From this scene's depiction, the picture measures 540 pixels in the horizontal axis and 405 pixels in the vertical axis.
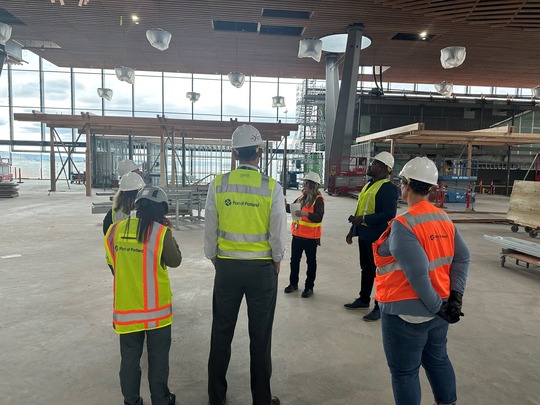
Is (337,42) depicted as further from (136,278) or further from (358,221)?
(136,278)

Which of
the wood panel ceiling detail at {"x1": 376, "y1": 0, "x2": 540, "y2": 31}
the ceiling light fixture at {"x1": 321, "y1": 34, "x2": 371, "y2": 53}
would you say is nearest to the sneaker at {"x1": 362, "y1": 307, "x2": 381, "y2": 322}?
the wood panel ceiling detail at {"x1": 376, "y1": 0, "x2": 540, "y2": 31}

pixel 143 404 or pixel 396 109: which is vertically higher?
pixel 396 109

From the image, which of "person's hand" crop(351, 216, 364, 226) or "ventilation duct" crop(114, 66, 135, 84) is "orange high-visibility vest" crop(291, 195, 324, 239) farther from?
"ventilation duct" crop(114, 66, 135, 84)

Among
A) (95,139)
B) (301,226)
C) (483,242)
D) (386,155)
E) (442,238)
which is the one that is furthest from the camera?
(95,139)

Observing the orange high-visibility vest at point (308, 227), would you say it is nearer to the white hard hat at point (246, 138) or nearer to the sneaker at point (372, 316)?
the sneaker at point (372, 316)

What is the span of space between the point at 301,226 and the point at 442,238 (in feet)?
8.65

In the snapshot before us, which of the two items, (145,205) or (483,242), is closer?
(145,205)

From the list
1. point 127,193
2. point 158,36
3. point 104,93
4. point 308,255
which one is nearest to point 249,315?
point 127,193

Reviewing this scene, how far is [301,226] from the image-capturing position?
452cm

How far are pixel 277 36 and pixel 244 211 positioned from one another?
14.1 metres

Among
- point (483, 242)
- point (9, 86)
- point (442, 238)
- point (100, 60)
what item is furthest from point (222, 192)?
point (9, 86)

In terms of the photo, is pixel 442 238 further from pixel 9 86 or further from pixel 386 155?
pixel 9 86

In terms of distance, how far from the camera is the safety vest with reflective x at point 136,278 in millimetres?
2150

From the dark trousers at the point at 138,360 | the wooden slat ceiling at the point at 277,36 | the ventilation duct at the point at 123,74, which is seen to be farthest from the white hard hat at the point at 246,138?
the ventilation duct at the point at 123,74
